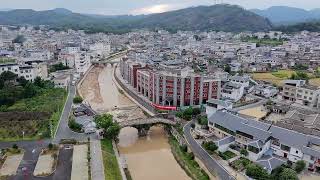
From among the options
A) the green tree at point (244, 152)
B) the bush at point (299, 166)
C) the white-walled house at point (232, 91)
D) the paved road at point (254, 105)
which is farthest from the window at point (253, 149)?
the white-walled house at point (232, 91)

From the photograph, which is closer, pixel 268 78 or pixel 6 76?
pixel 6 76

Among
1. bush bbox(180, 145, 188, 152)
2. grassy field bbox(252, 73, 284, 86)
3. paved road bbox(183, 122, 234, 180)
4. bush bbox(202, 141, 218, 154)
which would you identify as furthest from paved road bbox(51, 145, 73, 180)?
grassy field bbox(252, 73, 284, 86)

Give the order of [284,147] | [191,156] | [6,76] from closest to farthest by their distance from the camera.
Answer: [284,147] → [191,156] → [6,76]

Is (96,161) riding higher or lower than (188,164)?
higher

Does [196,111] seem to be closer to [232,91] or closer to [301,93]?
[232,91]

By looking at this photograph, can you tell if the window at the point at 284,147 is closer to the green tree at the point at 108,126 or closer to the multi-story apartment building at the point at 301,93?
the green tree at the point at 108,126

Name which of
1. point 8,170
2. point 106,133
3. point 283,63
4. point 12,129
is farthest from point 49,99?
point 283,63

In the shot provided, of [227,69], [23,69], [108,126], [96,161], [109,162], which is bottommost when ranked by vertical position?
[109,162]

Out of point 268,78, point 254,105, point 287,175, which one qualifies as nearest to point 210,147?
point 287,175
